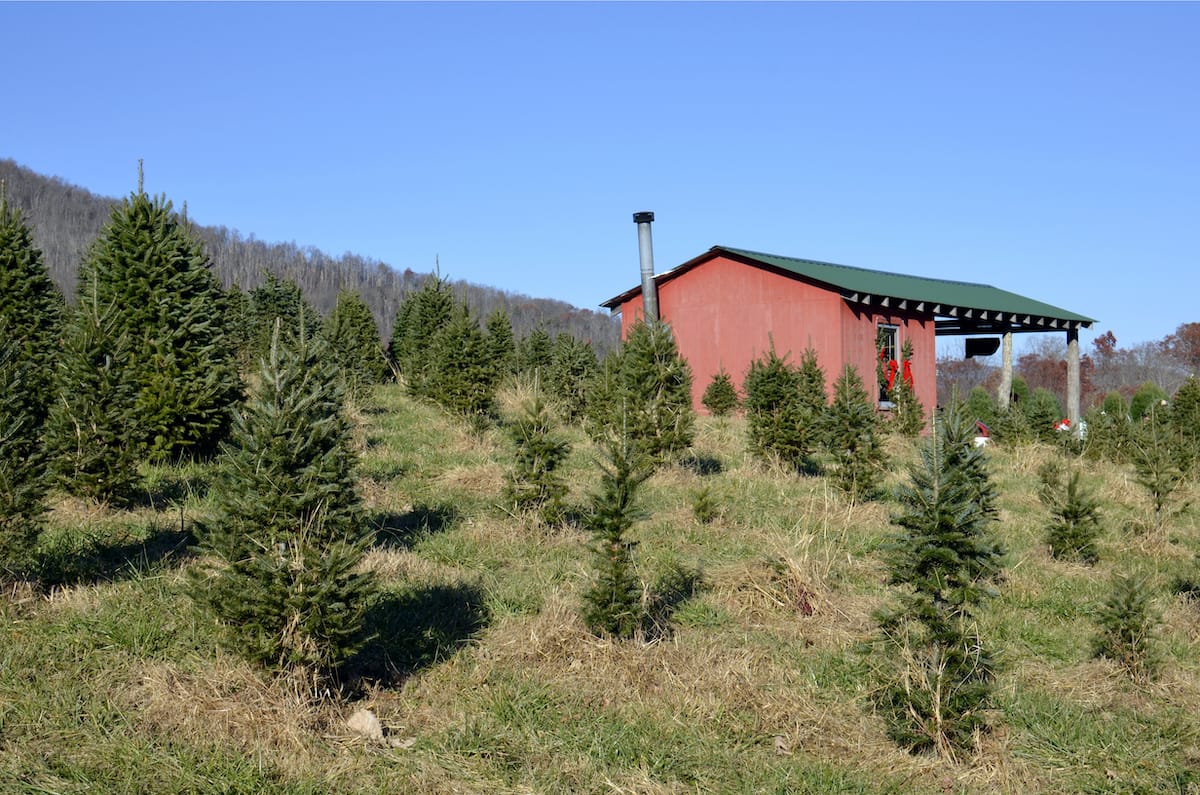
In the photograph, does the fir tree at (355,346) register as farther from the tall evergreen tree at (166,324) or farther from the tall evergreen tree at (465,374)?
the tall evergreen tree at (166,324)

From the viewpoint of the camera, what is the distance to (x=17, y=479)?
5984 mm

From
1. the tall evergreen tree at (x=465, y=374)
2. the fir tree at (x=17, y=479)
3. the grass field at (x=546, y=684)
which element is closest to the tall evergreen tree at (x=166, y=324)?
the grass field at (x=546, y=684)

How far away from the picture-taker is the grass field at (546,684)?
445 cm

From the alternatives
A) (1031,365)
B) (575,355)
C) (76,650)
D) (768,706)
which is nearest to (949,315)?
(575,355)

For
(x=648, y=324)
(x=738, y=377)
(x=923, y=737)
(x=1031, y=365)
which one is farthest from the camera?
(x=1031, y=365)

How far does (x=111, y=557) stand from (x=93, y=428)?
A: 1.44m

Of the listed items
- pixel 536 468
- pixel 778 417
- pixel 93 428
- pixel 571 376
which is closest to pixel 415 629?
pixel 536 468

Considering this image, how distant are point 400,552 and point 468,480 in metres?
2.68

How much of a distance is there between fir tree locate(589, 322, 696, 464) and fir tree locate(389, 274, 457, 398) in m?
4.13

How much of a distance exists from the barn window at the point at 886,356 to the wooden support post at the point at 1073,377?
525cm

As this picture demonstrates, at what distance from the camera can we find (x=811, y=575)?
7105 millimetres

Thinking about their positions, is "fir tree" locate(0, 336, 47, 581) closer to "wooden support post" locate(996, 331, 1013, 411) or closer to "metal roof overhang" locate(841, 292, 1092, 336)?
"metal roof overhang" locate(841, 292, 1092, 336)

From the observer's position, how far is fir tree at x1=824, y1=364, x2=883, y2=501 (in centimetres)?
1038

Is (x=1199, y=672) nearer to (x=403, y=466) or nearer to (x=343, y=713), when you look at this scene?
(x=343, y=713)
